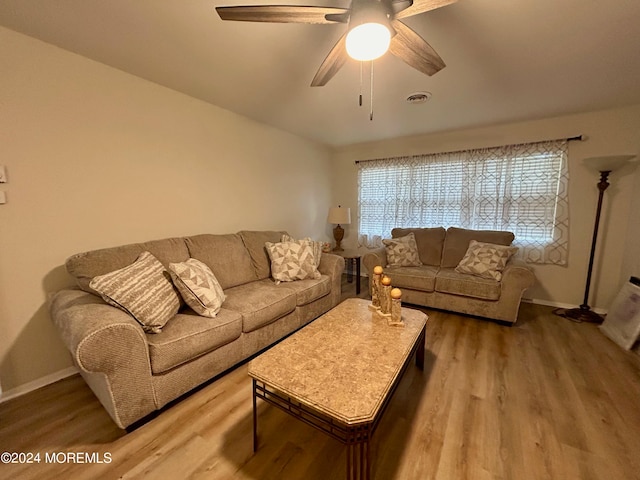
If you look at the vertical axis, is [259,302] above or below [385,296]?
below

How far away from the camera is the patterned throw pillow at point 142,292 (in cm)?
152

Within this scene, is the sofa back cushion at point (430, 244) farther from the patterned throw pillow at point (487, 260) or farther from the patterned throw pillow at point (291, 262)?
the patterned throw pillow at point (291, 262)

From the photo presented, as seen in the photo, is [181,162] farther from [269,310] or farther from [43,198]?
[269,310]

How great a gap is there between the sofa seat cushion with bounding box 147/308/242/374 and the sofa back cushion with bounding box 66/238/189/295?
1.73 ft

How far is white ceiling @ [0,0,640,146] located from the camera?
4.66 feet

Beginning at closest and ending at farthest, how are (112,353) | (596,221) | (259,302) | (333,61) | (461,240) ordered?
(112,353) < (333,61) < (259,302) < (596,221) < (461,240)

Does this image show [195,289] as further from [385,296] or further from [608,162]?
[608,162]

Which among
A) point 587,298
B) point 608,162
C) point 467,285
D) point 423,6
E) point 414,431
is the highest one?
point 423,6

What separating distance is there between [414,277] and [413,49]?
2311 millimetres

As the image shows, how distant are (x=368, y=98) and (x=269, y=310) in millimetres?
2149

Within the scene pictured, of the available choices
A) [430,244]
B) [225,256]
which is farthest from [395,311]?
[430,244]

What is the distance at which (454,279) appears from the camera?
2.88m

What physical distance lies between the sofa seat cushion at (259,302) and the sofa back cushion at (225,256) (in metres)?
0.10

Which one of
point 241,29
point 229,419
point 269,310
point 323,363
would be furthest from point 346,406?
point 241,29
